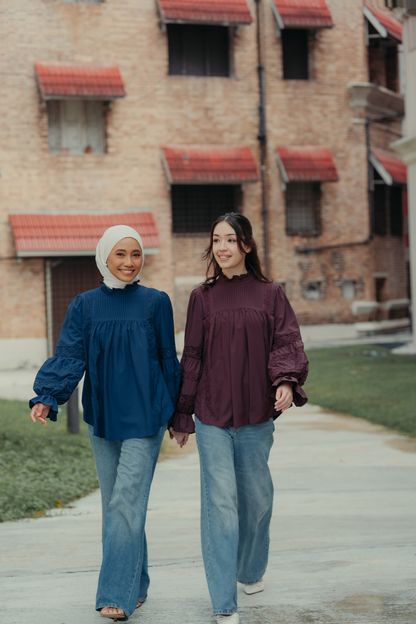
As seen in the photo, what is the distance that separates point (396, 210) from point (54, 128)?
39.8ft

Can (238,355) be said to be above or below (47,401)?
above

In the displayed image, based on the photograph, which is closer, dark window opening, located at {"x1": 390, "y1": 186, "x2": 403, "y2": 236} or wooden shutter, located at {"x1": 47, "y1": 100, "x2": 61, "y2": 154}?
wooden shutter, located at {"x1": 47, "y1": 100, "x2": 61, "y2": 154}

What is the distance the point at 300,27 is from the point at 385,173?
5026 mm

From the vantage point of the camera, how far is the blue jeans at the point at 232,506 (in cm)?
375

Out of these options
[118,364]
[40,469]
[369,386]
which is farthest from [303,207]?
[118,364]

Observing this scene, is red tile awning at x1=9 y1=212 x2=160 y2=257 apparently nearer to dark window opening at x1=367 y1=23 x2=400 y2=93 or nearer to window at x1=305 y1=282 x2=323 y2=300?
window at x1=305 y1=282 x2=323 y2=300

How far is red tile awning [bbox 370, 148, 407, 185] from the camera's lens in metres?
25.4

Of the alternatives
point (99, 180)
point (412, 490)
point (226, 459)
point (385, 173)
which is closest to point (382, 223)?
point (385, 173)

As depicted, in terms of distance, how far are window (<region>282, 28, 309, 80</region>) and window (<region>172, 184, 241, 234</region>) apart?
4.01 meters

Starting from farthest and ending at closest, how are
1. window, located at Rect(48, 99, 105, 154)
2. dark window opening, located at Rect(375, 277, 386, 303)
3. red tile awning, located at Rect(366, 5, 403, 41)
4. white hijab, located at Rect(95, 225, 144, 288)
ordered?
dark window opening, located at Rect(375, 277, 386, 303) → red tile awning, located at Rect(366, 5, 403, 41) → window, located at Rect(48, 99, 105, 154) → white hijab, located at Rect(95, 225, 144, 288)

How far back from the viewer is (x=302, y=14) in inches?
946

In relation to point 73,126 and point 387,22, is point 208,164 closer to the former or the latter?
point 73,126

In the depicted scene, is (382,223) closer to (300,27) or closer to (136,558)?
(300,27)

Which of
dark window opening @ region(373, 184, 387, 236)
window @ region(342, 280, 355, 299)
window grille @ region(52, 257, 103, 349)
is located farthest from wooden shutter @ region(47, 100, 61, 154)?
dark window opening @ region(373, 184, 387, 236)
